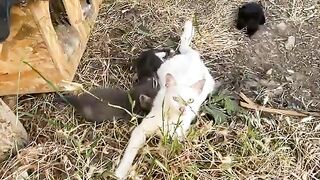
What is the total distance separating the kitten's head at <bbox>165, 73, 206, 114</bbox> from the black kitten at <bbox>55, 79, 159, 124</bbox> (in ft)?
0.35

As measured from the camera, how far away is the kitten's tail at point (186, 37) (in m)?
2.84

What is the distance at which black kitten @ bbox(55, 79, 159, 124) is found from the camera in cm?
253

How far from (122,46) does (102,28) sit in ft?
0.51

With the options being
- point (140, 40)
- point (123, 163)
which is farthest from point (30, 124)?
point (140, 40)

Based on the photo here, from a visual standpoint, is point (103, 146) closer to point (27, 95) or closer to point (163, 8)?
point (27, 95)

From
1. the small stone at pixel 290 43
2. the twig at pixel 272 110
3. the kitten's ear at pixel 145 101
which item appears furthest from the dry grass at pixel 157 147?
the small stone at pixel 290 43

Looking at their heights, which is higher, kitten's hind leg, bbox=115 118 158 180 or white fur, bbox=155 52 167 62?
white fur, bbox=155 52 167 62

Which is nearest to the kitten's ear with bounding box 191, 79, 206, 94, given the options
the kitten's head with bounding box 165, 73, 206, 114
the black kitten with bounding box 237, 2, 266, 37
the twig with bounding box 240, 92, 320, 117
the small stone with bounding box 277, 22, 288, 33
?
the kitten's head with bounding box 165, 73, 206, 114

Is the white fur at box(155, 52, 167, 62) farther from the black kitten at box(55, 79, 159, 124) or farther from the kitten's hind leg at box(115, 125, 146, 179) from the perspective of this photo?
the kitten's hind leg at box(115, 125, 146, 179)

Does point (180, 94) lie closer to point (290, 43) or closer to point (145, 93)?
point (145, 93)

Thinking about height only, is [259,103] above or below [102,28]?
below

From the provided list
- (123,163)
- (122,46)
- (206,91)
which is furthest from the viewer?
(122,46)

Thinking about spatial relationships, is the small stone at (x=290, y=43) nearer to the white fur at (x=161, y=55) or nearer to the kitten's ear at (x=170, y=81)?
the white fur at (x=161, y=55)

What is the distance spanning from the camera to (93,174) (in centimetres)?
243
